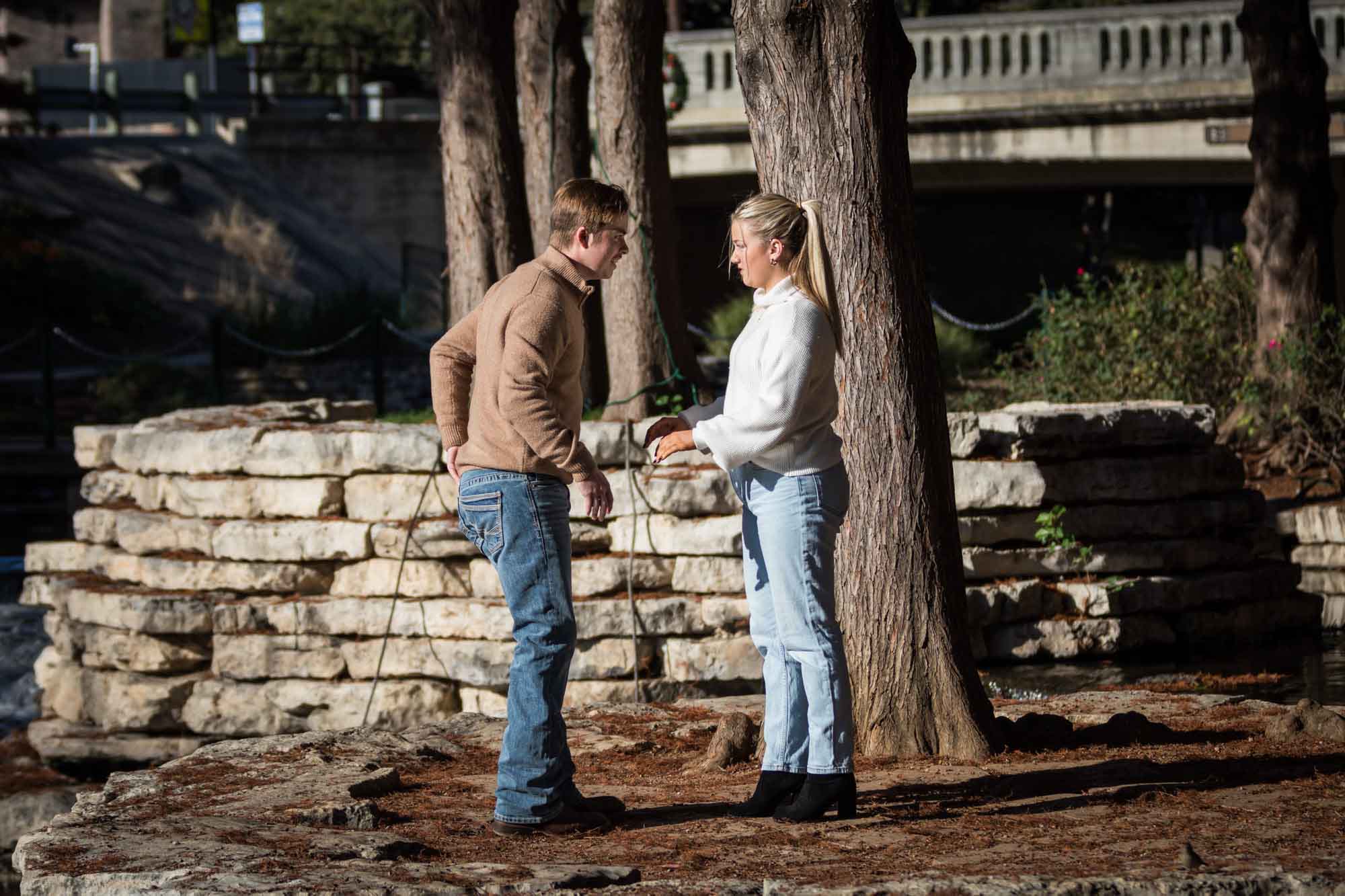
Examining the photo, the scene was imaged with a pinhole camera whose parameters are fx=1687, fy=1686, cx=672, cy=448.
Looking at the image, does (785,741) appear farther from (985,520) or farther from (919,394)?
(985,520)

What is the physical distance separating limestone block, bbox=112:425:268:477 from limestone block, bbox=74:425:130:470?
23 centimetres

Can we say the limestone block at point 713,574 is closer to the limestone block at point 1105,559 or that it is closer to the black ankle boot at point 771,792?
the limestone block at point 1105,559

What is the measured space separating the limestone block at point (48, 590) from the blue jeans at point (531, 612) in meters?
5.96

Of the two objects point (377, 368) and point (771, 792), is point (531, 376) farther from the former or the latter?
point (377, 368)

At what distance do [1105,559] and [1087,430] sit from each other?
68 centimetres

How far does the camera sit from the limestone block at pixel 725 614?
27.5 ft

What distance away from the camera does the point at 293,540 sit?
9078mm

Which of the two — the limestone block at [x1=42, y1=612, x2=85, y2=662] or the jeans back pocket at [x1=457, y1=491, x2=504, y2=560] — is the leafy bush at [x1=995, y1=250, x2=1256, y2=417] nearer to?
the limestone block at [x1=42, y1=612, x2=85, y2=662]

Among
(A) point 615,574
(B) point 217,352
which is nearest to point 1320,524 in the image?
(A) point 615,574

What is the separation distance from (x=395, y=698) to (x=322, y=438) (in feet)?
4.70

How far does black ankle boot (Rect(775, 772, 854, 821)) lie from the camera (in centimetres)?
491

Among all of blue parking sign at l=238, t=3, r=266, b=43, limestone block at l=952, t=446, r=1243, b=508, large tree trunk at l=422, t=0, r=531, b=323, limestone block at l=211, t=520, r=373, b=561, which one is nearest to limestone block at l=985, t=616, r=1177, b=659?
limestone block at l=952, t=446, r=1243, b=508

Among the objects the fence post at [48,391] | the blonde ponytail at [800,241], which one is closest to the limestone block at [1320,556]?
the blonde ponytail at [800,241]

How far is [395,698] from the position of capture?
891 centimetres
